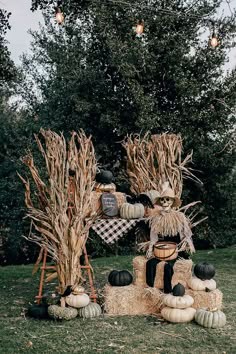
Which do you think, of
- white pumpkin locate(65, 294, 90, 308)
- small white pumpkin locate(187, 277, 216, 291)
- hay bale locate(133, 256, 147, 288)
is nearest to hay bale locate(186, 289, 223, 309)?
small white pumpkin locate(187, 277, 216, 291)

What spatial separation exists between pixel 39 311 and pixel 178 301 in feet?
4.64

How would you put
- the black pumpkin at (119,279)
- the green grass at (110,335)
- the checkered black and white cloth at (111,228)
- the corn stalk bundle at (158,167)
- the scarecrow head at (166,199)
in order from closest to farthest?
the green grass at (110,335) < the black pumpkin at (119,279) < the scarecrow head at (166,199) < the checkered black and white cloth at (111,228) < the corn stalk bundle at (158,167)

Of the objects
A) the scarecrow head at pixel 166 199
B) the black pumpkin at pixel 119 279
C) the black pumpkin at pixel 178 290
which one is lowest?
the black pumpkin at pixel 178 290

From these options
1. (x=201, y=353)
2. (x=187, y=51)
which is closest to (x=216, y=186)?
(x=187, y=51)

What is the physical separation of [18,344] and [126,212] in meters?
1.96

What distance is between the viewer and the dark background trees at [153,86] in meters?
11.1

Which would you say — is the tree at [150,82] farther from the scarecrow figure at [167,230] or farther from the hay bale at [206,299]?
the hay bale at [206,299]

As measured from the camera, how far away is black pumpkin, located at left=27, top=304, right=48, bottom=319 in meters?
5.11

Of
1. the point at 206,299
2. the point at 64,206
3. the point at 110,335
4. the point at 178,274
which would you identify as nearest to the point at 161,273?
the point at 178,274

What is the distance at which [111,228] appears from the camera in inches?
222

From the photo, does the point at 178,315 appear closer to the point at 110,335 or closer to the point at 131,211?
the point at 110,335

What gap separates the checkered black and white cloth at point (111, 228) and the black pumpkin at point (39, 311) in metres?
0.99

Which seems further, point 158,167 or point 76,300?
point 158,167

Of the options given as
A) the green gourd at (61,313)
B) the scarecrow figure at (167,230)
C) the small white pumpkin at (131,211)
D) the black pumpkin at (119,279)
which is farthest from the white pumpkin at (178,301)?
the small white pumpkin at (131,211)
